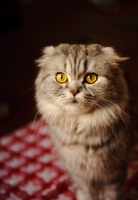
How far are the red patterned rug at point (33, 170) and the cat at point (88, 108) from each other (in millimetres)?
229

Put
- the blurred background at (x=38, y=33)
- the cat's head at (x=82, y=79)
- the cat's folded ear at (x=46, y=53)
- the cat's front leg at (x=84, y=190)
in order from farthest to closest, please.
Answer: the blurred background at (x=38, y=33), the cat's front leg at (x=84, y=190), the cat's folded ear at (x=46, y=53), the cat's head at (x=82, y=79)

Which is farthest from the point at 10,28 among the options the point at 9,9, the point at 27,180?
the point at 27,180

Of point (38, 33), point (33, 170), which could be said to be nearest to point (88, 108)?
point (33, 170)

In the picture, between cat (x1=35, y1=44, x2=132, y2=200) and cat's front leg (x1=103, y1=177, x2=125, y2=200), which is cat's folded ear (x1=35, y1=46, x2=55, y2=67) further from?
cat's front leg (x1=103, y1=177, x2=125, y2=200)

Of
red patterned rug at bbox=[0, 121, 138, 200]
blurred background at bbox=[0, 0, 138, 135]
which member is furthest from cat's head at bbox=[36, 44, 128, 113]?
blurred background at bbox=[0, 0, 138, 135]

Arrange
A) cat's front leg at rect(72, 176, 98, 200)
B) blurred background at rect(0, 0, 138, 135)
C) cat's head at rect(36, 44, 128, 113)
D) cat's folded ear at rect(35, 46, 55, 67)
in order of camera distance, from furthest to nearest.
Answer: blurred background at rect(0, 0, 138, 135), cat's front leg at rect(72, 176, 98, 200), cat's folded ear at rect(35, 46, 55, 67), cat's head at rect(36, 44, 128, 113)

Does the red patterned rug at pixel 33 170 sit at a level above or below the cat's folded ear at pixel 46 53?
below

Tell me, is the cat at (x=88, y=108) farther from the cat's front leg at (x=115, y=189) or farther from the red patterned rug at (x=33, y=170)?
the red patterned rug at (x=33, y=170)

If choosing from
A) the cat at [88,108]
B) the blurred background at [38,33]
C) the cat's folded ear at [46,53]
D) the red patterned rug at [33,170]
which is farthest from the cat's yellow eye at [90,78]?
the blurred background at [38,33]

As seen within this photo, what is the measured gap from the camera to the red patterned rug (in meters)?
1.56

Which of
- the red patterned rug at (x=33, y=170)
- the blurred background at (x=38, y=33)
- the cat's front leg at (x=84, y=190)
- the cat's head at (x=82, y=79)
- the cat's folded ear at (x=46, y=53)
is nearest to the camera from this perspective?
the cat's head at (x=82, y=79)

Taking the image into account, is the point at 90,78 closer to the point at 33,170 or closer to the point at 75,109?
the point at 75,109

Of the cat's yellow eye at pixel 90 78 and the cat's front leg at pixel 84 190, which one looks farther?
Answer: the cat's front leg at pixel 84 190

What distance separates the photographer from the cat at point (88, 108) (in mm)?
1149
